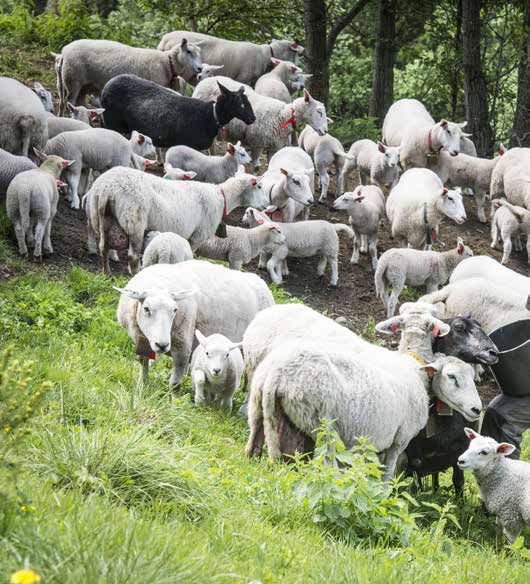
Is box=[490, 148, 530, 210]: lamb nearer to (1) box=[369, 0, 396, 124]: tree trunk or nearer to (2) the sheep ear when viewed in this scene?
(1) box=[369, 0, 396, 124]: tree trunk

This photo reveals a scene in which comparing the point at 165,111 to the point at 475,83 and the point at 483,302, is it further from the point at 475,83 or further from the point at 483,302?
the point at 475,83

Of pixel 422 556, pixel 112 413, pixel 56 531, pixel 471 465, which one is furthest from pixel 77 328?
pixel 56 531

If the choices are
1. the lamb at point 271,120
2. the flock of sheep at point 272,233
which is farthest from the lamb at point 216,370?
the lamb at point 271,120

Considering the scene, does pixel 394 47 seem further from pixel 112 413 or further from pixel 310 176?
pixel 112 413

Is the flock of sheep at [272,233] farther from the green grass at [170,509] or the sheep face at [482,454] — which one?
the green grass at [170,509]

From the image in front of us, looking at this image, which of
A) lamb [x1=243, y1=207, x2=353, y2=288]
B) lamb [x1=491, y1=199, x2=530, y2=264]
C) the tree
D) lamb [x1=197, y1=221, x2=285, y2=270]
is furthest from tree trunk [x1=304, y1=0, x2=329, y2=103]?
lamb [x1=197, y1=221, x2=285, y2=270]

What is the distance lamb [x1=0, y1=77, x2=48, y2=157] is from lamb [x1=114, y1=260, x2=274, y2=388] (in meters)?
4.69

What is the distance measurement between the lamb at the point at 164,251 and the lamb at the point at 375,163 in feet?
22.2

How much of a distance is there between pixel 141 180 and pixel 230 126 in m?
5.54

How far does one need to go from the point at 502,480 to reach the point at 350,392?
1769 mm

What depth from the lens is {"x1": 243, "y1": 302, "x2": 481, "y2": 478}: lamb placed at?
6152 millimetres

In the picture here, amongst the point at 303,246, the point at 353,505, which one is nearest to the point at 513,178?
the point at 303,246

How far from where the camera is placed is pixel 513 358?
8281mm

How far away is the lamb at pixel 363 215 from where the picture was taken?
14.2 metres
